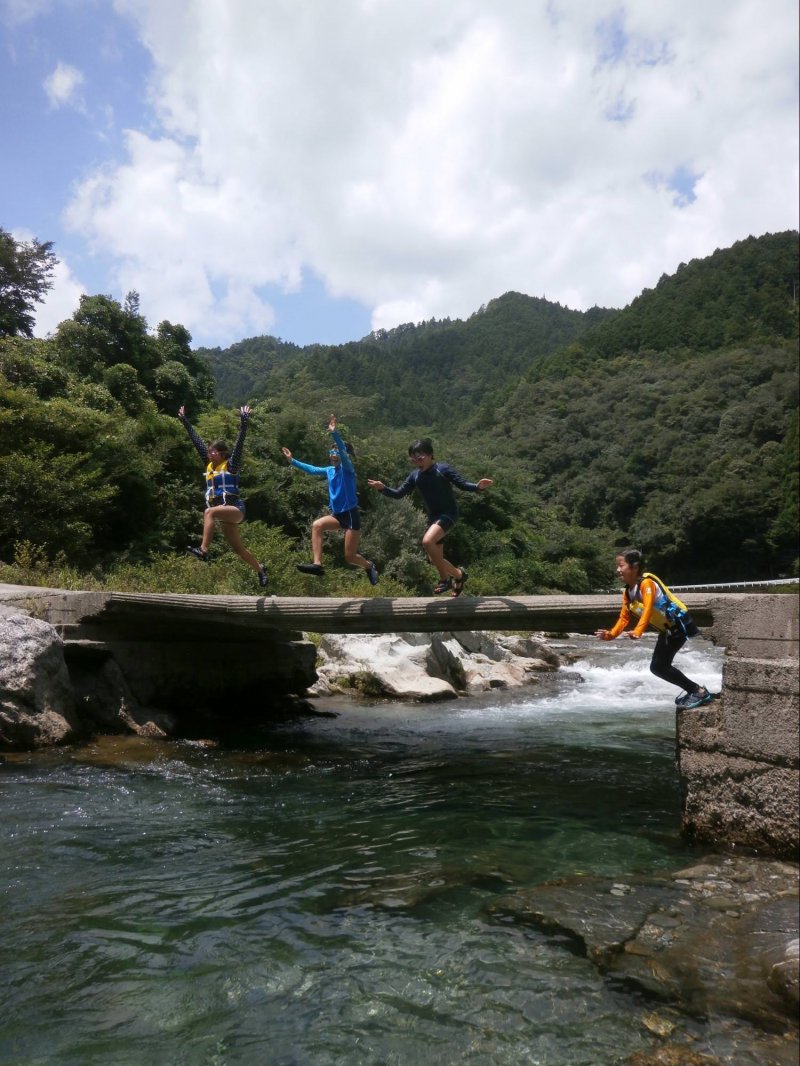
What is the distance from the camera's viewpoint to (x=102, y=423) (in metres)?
19.5

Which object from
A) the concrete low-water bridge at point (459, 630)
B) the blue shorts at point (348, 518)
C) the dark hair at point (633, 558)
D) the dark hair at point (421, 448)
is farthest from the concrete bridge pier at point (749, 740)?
the blue shorts at point (348, 518)

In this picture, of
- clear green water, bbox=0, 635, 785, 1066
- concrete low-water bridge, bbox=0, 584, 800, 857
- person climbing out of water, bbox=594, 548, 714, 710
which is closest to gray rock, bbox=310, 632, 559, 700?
concrete low-water bridge, bbox=0, 584, 800, 857

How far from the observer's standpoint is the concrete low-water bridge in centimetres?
530

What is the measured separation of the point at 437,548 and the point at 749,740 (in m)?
3.87

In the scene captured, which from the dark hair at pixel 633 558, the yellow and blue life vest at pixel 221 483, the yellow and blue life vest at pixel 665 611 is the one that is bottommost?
the yellow and blue life vest at pixel 665 611

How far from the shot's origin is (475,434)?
265 feet

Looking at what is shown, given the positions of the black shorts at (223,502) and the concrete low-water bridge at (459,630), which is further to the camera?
the black shorts at (223,502)

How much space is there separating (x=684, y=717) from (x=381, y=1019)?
318 cm

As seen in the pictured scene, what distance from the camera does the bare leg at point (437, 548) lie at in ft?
27.1

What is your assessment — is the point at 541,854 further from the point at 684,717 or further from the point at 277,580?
the point at 277,580

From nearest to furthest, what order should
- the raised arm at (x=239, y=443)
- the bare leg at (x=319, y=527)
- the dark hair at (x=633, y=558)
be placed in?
the dark hair at (x=633, y=558), the bare leg at (x=319, y=527), the raised arm at (x=239, y=443)

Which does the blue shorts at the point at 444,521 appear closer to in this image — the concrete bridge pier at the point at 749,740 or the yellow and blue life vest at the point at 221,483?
the yellow and blue life vest at the point at 221,483

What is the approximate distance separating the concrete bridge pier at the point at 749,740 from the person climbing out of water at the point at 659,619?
0.19 m

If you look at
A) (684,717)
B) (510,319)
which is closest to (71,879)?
(684,717)
